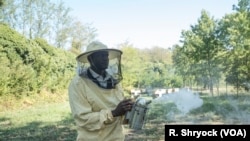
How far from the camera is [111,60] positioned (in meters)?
2.18

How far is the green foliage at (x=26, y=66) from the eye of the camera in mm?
11822

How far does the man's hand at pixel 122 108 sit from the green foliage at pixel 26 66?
1015cm

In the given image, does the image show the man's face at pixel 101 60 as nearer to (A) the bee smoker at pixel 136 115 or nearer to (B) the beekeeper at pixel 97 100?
(B) the beekeeper at pixel 97 100

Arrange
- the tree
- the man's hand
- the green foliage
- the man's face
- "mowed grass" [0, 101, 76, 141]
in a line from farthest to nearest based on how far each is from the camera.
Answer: the tree < the green foliage < "mowed grass" [0, 101, 76, 141] < the man's face < the man's hand

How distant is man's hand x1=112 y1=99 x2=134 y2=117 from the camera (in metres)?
1.72

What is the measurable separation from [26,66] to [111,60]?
1137 centimetres

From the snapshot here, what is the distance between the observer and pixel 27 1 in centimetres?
2177

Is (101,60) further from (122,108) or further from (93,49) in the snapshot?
(122,108)

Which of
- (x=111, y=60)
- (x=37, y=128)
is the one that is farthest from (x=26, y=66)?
(x=111, y=60)

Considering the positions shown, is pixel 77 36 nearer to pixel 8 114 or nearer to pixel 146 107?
pixel 8 114

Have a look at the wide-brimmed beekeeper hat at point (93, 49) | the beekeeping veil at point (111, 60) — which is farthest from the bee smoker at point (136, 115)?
the wide-brimmed beekeeper hat at point (93, 49)

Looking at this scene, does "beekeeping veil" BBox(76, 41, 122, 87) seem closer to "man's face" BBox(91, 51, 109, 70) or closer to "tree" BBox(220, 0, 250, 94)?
"man's face" BBox(91, 51, 109, 70)

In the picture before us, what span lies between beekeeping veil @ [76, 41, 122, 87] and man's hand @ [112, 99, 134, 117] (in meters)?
0.22

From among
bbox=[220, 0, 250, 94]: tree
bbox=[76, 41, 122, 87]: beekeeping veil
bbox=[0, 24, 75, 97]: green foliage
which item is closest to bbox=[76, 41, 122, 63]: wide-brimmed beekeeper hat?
bbox=[76, 41, 122, 87]: beekeeping veil
